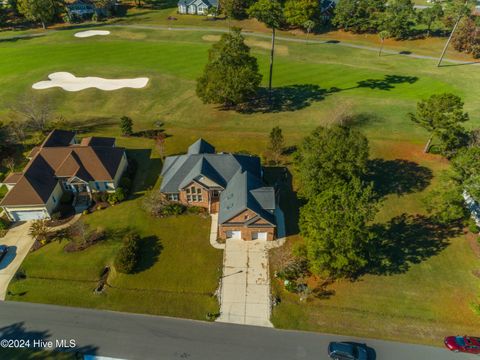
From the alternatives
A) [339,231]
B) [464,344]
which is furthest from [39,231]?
[464,344]

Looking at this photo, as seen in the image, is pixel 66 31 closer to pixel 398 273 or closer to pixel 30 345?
pixel 30 345

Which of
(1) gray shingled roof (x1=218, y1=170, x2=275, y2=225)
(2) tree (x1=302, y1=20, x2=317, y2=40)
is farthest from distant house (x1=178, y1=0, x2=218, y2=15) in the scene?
(1) gray shingled roof (x1=218, y1=170, x2=275, y2=225)

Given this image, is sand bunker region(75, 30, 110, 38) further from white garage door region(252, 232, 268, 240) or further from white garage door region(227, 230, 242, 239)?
white garage door region(252, 232, 268, 240)

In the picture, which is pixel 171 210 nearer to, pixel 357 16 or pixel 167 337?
pixel 167 337

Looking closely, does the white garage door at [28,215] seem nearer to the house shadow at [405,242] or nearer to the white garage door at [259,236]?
the white garage door at [259,236]

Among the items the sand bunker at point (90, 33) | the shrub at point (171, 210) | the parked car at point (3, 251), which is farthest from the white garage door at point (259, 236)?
the sand bunker at point (90, 33)

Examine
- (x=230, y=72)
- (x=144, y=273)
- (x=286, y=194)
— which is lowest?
(x=144, y=273)

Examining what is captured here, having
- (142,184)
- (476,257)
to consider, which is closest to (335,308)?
(476,257)
